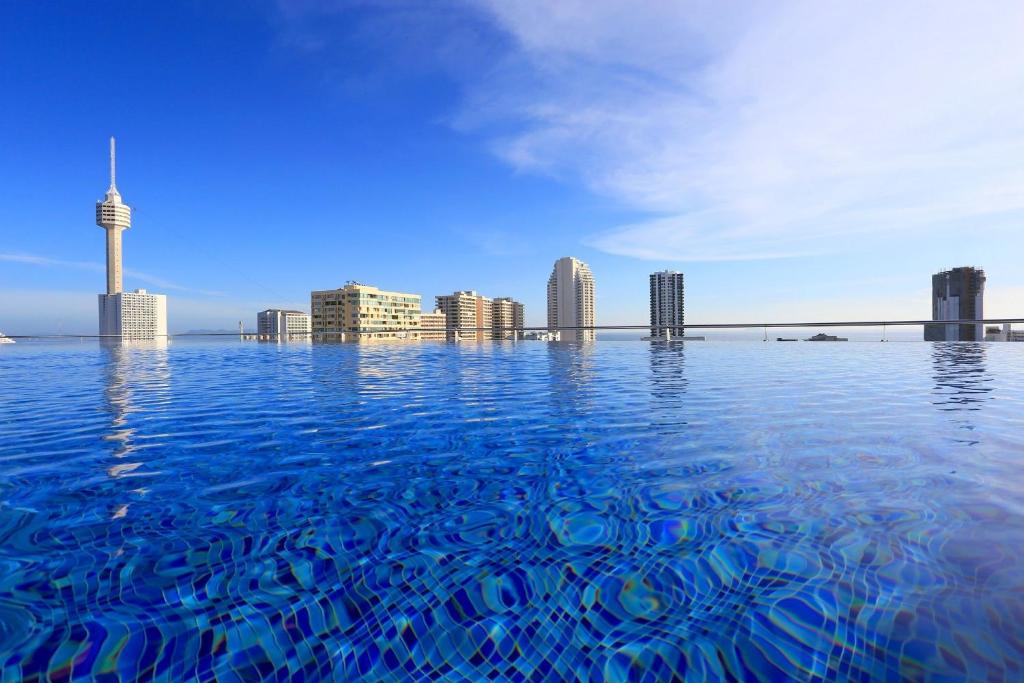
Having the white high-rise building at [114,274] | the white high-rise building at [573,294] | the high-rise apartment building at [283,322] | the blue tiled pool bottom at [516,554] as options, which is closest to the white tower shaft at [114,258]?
the white high-rise building at [114,274]

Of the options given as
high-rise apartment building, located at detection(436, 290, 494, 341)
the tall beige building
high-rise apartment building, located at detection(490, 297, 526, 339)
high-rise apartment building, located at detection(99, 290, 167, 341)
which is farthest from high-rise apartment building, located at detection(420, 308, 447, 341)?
high-rise apartment building, located at detection(99, 290, 167, 341)

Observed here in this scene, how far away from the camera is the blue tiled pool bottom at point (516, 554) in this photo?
2273 mm

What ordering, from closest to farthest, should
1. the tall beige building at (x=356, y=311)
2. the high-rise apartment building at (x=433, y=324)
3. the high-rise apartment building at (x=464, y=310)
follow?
the tall beige building at (x=356, y=311), the high-rise apartment building at (x=433, y=324), the high-rise apartment building at (x=464, y=310)

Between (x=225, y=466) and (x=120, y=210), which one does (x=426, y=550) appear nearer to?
(x=225, y=466)

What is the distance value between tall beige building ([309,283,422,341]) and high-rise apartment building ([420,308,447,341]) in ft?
38.1

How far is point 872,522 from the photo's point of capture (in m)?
3.51

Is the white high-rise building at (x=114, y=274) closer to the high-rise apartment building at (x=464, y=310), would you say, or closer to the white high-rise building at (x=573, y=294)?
the high-rise apartment building at (x=464, y=310)

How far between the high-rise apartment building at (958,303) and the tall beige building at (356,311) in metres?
92.3

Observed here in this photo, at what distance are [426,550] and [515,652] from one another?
1.11 m

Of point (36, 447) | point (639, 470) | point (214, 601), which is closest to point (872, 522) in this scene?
point (639, 470)

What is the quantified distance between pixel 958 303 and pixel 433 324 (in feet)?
380

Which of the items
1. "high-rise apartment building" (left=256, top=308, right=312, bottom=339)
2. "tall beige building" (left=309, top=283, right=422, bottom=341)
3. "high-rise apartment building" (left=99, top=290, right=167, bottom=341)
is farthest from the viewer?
"high-rise apartment building" (left=256, top=308, right=312, bottom=339)

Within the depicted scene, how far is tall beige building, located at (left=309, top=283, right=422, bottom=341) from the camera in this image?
365 ft

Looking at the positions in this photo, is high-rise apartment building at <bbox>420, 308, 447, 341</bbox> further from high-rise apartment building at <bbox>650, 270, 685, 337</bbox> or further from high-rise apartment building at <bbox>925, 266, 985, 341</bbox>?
high-rise apartment building at <bbox>925, 266, 985, 341</bbox>
